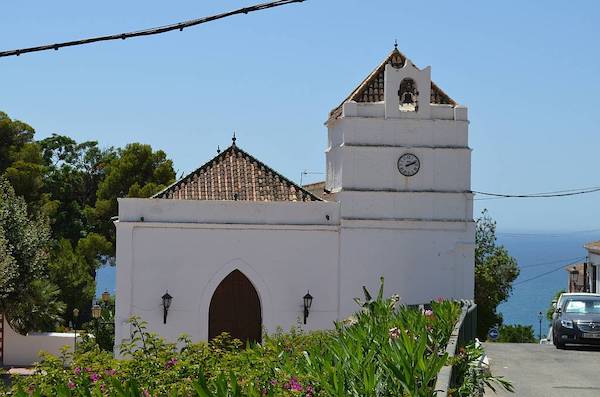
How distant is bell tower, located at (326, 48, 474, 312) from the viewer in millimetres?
32219

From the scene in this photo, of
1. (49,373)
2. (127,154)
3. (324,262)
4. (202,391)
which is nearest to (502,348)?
(324,262)

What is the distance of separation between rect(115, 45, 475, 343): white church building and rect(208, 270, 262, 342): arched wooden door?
0.03 m

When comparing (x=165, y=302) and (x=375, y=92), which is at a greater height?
(x=375, y=92)

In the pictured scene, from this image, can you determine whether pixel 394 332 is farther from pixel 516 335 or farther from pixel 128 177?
pixel 516 335

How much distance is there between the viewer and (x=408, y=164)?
32656 mm

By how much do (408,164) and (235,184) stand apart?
16.8 feet

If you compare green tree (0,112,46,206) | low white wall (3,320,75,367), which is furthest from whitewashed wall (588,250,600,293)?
green tree (0,112,46,206)

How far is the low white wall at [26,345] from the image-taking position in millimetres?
36094

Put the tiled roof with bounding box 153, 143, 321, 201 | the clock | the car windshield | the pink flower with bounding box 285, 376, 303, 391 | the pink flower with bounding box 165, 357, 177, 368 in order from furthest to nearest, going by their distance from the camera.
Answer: the clock
the tiled roof with bounding box 153, 143, 321, 201
the car windshield
the pink flower with bounding box 165, 357, 177, 368
the pink flower with bounding box 285, 376, 303, 391

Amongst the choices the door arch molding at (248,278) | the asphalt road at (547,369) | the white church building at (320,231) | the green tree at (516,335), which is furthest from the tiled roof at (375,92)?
the green tree at (516,335)

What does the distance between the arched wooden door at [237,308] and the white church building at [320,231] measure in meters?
0.03

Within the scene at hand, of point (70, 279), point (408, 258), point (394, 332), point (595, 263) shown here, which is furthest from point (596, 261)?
point (394, 332)

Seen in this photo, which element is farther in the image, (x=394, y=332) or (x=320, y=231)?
(x=320, y=231)

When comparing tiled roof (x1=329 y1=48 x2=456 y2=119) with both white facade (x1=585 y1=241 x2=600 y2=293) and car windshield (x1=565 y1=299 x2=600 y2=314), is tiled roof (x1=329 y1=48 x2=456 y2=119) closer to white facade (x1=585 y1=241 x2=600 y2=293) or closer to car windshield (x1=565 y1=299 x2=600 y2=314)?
car windshield (x1=565 y1=299 x2=600 y2=314)
